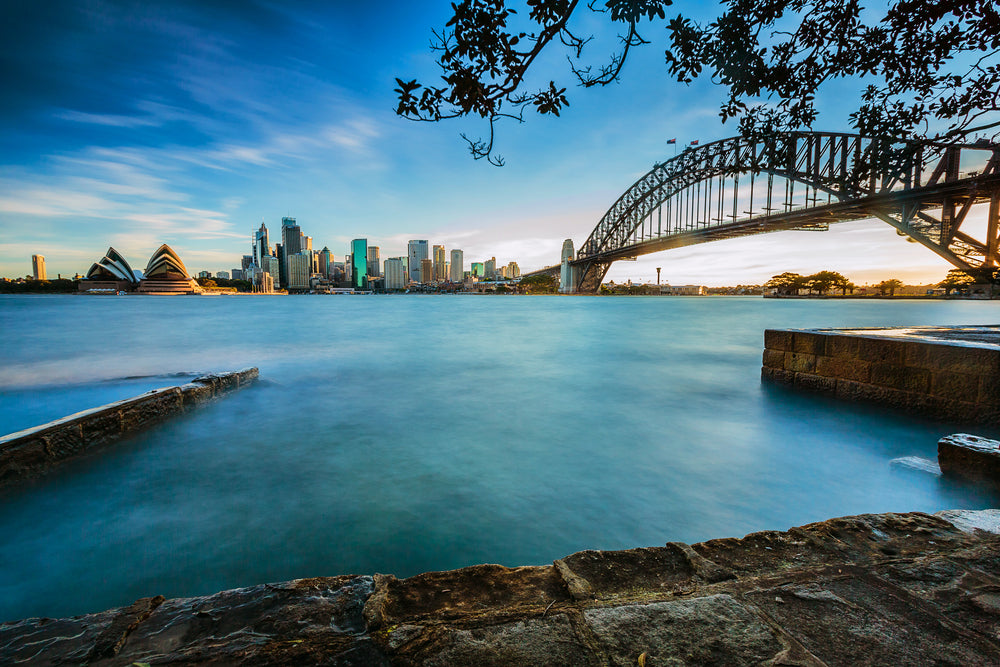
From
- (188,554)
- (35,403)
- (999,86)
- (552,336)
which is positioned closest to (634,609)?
(188,554)

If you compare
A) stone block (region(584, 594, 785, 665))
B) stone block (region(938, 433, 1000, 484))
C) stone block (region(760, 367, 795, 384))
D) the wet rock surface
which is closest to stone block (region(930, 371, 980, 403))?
stone block (region(938, 433, 1000, 484))

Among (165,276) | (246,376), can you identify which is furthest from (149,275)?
(246,376)

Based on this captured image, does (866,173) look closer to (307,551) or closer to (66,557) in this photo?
(307,551)

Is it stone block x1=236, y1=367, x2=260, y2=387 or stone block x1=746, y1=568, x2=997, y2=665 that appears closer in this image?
stone block x1=746, y1=568, x2=997, y2=665

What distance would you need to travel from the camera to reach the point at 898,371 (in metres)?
5.01

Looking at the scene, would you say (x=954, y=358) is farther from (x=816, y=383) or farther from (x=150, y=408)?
(x=150, y=408)

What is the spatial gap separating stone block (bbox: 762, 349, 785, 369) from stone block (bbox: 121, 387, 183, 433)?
884 centimetres

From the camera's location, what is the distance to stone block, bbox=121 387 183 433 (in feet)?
14.5

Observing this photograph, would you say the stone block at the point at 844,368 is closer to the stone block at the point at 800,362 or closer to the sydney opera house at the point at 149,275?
the stone block at the point at 800,362

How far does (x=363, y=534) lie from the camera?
2.88 metres

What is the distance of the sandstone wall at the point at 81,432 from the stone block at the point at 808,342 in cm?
878

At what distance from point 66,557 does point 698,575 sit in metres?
3.64

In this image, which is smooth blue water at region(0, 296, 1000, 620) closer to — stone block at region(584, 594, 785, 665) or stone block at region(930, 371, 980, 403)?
stone block at region(930, 371, 980, 403)

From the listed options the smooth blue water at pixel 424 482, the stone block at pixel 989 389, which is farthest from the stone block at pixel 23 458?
the stone block at pixel 989 389
